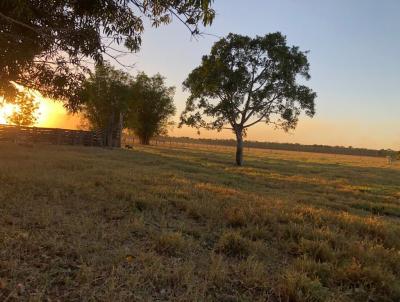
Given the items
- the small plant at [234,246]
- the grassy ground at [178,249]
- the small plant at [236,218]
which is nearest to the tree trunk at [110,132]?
the grassy ground at [178,249]

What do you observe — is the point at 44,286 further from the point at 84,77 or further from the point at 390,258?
the point at 84,77

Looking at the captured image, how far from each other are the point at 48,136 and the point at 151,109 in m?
27.2

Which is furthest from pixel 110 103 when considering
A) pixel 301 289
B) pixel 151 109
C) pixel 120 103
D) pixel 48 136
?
pixel 301 289

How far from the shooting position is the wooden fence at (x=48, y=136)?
34.1 metres

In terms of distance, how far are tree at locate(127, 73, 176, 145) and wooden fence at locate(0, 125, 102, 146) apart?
1871 cm

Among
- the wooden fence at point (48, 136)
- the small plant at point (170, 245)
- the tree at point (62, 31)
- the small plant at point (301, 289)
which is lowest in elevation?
the small plant at point (301, 289)

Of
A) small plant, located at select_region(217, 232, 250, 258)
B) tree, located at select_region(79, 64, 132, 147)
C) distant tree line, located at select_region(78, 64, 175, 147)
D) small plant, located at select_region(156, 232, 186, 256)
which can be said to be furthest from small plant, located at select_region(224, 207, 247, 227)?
tree, located at select_region(79, 64, 132, 147)

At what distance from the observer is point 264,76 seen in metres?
28.9

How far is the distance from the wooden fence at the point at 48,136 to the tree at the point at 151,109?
737 inches

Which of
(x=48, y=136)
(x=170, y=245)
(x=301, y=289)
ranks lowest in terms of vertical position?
(x=301, y=289)

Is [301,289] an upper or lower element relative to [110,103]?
lower

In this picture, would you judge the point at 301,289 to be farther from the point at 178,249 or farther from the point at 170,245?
the point at 170,245

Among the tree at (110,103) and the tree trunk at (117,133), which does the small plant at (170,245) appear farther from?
the tree trunk at (117,133)

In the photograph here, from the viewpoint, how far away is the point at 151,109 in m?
63.0
